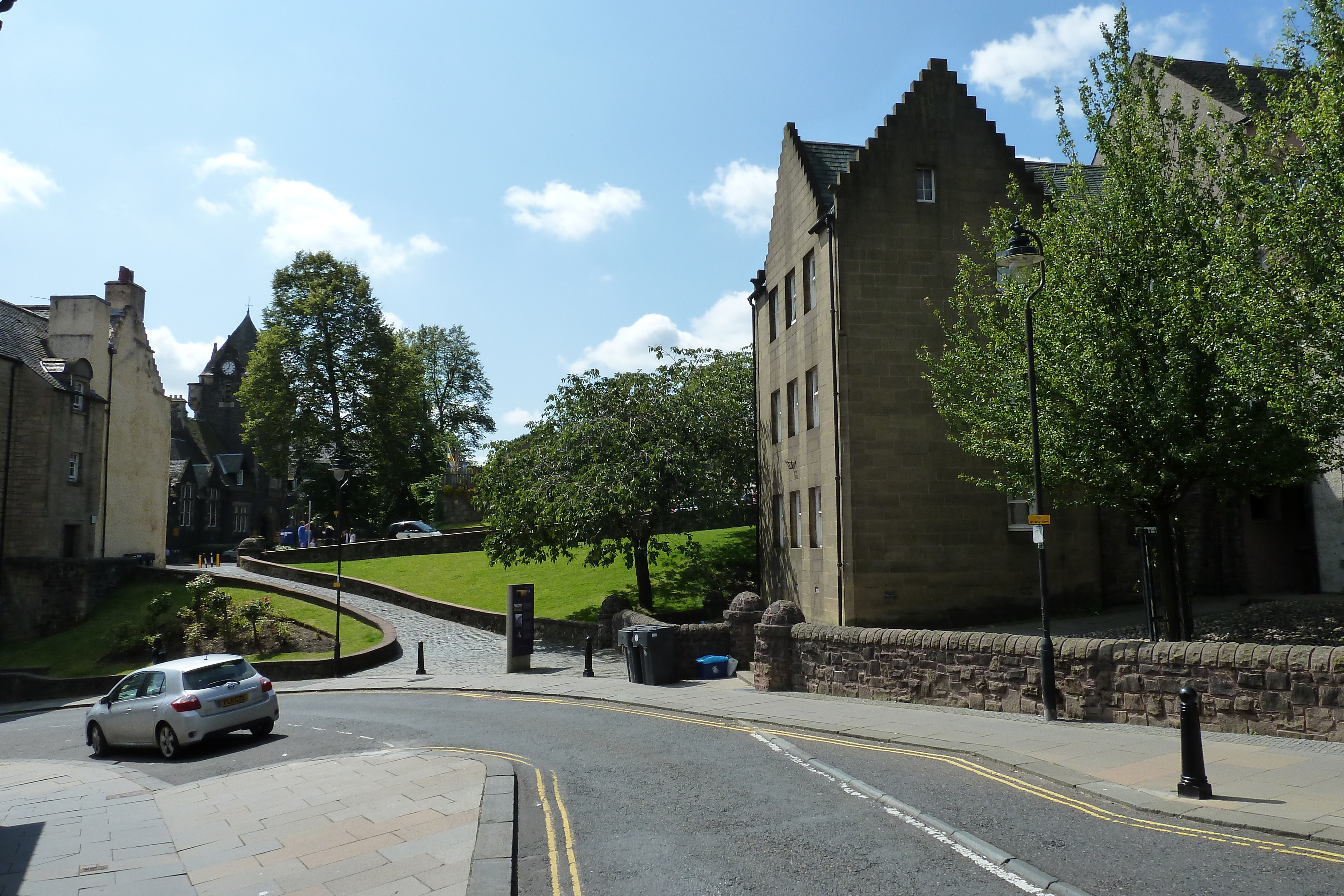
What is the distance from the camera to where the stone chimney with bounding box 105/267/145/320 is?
156 ft

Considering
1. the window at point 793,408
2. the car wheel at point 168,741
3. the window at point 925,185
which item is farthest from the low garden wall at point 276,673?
the window at point 925,185

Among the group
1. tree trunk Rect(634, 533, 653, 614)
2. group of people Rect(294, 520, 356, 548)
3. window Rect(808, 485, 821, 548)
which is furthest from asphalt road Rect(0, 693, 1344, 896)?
group of people Rect(294, 520, 356, 548)

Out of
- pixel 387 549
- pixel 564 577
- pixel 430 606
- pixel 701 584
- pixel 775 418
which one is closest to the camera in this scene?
pixel 775 418

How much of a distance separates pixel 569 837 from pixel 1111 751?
6.65m

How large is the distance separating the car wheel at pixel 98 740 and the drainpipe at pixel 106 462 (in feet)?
99.7

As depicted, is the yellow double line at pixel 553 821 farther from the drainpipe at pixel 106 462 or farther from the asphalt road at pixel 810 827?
the drainpipe at pixel 106 462

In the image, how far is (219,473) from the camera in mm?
72750

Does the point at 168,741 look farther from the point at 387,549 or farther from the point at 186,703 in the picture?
the point at 387,549

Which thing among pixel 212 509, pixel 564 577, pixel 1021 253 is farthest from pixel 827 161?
pixel 212 509

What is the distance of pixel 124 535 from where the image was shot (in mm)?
44375

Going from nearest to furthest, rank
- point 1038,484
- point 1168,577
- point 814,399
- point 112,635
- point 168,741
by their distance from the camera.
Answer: point 1038,484 → point 168,741 → point 1168,577 → point 814,399 → point 112,635

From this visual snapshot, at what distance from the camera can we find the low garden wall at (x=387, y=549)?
45344 mm

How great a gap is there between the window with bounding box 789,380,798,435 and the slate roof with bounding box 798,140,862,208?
17.7 feet

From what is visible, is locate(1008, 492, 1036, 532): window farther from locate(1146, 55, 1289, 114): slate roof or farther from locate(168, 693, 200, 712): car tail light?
locate(168, 693, 200, 712): car tail light
